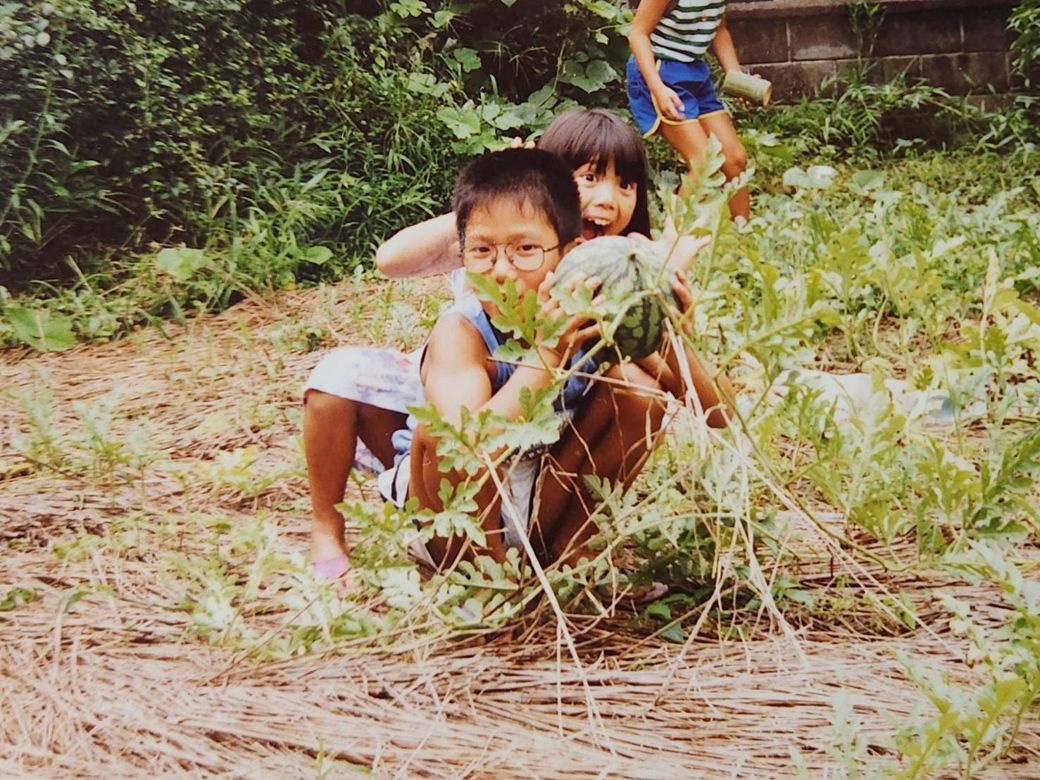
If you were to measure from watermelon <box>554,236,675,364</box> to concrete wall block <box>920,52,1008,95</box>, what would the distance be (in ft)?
19.2

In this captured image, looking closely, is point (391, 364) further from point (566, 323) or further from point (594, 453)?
point (566, 323)

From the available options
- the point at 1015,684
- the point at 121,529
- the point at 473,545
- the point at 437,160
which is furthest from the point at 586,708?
the point at 437,160

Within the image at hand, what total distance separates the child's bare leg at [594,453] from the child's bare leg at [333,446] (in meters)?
0.41

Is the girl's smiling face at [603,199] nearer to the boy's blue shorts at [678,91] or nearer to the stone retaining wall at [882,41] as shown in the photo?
the boy's blue shorts at [678,91]

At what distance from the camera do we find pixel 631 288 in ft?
5.25

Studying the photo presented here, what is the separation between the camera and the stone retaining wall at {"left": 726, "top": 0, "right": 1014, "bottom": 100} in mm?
6648

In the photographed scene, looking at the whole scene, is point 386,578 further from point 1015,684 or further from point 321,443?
point 1015,684

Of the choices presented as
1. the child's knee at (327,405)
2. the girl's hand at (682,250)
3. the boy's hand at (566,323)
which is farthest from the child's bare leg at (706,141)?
the boy's hand at (566,323)

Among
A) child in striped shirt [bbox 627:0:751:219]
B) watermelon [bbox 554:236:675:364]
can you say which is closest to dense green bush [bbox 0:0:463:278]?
child in striped shirt [bbox 627:0:751:219]

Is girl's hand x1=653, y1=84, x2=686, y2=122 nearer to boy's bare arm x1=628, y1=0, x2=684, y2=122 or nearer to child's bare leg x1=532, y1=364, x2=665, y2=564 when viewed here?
boy's bare arm x1=628, y1=0, x2=684, y2=122

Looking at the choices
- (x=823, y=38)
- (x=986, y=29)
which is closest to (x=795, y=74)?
(x=823, y=38)

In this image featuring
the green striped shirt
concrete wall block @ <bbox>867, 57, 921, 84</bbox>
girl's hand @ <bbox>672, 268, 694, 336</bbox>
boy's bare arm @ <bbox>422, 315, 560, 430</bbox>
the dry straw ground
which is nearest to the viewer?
the dry straw ground

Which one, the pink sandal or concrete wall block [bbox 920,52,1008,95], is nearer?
the pink sandal

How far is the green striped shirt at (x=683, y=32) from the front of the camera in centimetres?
421
